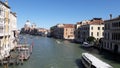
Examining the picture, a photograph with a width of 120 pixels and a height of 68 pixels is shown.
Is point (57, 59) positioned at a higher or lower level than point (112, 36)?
lower

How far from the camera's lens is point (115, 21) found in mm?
37688

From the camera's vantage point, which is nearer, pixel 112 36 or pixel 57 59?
pixel 57 59

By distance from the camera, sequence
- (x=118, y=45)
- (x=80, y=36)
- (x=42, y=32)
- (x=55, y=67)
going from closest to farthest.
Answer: (x=55, y=67) → (x=118, y=45) → (x=80, y=36) → (x=42, y=32)

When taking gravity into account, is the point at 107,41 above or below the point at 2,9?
Answer: below

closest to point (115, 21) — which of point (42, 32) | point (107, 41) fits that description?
point (107, 41)

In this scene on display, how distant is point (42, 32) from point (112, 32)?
129 m

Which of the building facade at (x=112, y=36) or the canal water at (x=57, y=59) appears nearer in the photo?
the canal water at (x=57, y=59)

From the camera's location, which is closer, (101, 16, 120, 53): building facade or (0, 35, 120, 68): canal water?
(0, 35, 120, 68): canal water

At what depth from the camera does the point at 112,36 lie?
3903 cm

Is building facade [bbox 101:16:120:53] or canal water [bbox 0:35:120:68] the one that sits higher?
building facade [bbox 101:16:120:53]

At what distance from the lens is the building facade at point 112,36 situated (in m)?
36.2

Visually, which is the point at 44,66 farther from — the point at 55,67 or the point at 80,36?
the point at 80,36

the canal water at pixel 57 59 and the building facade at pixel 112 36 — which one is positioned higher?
the building facade at pixel 112 36

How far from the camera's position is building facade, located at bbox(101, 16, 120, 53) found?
36.2m
